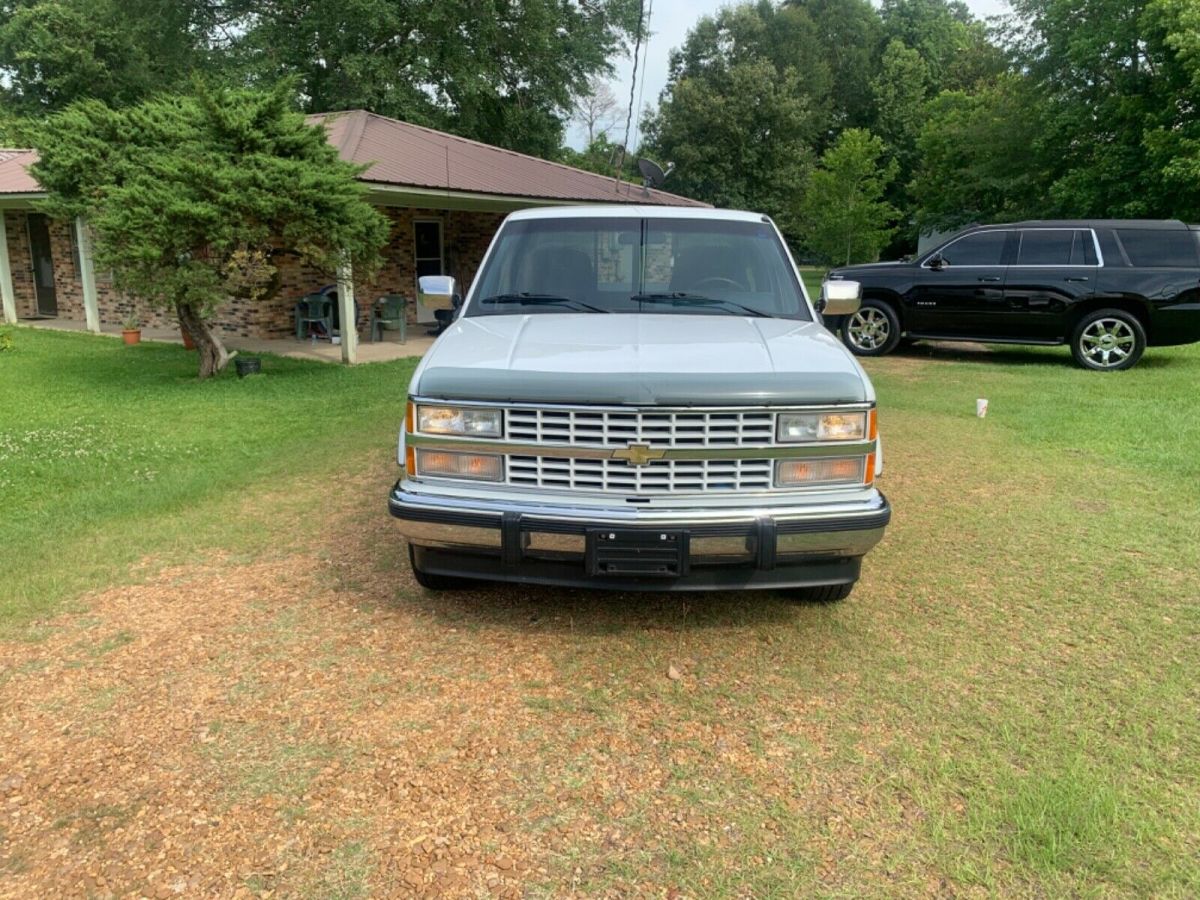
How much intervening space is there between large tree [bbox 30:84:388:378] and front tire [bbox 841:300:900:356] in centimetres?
722

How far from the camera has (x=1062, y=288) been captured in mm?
11461

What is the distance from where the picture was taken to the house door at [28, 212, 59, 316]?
1891 cm

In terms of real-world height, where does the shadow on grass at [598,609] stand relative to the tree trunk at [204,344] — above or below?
below

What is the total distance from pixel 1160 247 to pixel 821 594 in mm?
9929

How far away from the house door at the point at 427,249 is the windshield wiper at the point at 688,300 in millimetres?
13166

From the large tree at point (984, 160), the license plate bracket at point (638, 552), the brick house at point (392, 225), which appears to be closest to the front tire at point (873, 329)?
the brick house at point (392, 225)

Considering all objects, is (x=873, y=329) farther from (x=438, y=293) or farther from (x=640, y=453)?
(x=640, y=453)

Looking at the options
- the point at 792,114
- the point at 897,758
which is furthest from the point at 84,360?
the point at 792,114

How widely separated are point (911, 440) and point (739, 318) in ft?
13.1

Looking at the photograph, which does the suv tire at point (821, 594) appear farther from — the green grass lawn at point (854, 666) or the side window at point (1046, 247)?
the side window at point (1046, 247)

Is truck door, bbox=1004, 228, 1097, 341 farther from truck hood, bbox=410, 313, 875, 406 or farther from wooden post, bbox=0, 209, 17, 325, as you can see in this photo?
wooden post, bbox=0, 209, 17, 325

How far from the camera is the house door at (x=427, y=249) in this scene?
56.1 ft

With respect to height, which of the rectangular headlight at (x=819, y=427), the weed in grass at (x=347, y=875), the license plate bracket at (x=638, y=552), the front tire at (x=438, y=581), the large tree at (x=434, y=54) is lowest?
the weed in grass at (x=347, y=875)

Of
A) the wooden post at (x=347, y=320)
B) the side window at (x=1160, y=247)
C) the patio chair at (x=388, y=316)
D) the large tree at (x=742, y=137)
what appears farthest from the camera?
the large tree at (x=742, y=137)
